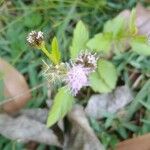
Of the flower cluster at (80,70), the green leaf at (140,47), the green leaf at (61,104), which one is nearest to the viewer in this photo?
the flower cluster at (80,70)

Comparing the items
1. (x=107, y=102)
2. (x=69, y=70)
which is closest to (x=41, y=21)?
(x=107, y=102)

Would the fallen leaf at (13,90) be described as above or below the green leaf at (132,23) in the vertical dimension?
above

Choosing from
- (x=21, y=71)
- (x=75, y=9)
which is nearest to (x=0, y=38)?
(x=21, y=71)

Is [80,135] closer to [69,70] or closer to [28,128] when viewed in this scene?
[28,128]

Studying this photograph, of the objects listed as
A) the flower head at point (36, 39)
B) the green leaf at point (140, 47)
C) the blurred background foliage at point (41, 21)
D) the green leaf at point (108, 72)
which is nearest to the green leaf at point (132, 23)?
the green leaf at point (140, 47)

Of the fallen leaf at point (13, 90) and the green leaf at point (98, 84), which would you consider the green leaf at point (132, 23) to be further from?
the fallen leaf at point (13, 90)

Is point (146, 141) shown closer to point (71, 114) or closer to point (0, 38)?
point (71, 114)
